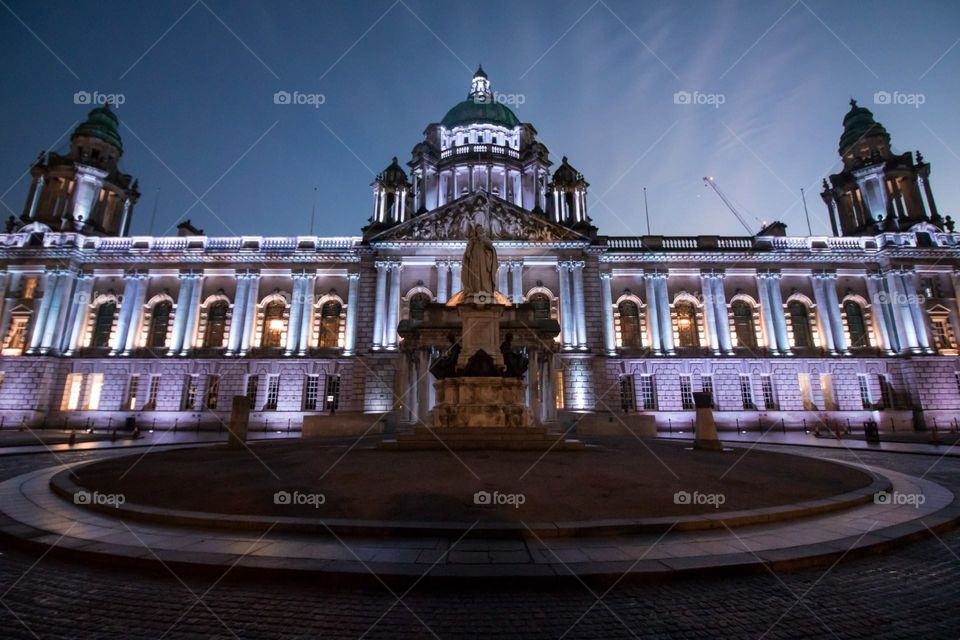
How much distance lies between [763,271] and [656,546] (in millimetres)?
39819

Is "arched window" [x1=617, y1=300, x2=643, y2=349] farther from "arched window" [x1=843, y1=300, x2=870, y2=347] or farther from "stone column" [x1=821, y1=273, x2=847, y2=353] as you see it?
"arched window" [x1=843, y1=300, x2=870, y2=347]

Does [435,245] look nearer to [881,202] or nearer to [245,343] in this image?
[245,343]

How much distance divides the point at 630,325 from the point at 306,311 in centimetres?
2691

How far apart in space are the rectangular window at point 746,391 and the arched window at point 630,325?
26.7 feet

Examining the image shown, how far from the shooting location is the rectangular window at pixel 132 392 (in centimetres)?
3547

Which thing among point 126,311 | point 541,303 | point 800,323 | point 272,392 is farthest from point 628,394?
point 126,311

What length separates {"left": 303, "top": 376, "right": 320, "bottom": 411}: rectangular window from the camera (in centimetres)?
3562

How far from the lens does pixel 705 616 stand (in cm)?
377

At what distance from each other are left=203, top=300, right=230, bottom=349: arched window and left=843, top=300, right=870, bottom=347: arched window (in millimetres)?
51575

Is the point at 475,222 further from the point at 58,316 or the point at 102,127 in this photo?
the point at 102,127

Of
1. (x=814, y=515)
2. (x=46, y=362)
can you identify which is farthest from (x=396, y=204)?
(x=814, y=515)

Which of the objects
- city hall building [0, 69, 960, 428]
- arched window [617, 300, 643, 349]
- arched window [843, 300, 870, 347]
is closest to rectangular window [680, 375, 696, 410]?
city hall building [0, 69, 960, 428]

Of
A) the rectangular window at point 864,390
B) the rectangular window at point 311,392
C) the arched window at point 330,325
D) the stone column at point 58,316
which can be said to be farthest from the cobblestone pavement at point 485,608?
the stone column at point 58,316

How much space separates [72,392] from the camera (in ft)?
118
